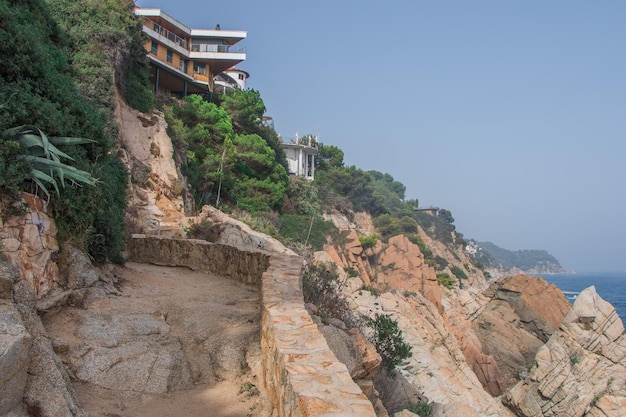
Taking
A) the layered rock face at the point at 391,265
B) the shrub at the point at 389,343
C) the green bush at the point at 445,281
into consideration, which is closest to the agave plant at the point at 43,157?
the shrub at the point at 389,343

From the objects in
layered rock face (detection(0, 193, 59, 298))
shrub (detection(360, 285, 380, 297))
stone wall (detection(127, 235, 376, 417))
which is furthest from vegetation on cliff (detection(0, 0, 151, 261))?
Answer: shrub (detection(360, 285, 380, 297))

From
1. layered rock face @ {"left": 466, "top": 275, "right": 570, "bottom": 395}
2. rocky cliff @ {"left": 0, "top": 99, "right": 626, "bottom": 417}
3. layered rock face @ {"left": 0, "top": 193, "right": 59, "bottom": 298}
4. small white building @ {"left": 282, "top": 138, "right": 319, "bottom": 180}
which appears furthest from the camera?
small white building @ {"left": 282, "top": 138, "right": 319, "bottom": 180}

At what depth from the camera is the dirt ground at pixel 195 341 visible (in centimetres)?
473

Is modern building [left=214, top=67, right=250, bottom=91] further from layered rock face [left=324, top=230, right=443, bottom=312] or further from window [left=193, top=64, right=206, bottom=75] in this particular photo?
layered rock face [left=324, top=230, right=443, bottom=312]

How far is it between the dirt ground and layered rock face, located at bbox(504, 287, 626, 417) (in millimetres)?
15579

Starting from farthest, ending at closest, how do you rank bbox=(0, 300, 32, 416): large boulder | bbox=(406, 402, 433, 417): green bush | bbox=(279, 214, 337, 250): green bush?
bbox=(279, 214, 337, 250): green bush < bbox=(406, 402, 433, 417): green bush < bbox=(0, 300, 32, 416): large boulder

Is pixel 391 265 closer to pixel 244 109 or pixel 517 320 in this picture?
pixel 517 320

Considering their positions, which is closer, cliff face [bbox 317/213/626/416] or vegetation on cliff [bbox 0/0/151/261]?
vegetation on cliff [bbox 0/0/151/261]

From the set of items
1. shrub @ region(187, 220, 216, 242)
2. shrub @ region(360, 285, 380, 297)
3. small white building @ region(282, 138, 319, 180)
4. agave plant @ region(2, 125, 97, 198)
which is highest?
small white building @ region(282, 138, 319, 180)

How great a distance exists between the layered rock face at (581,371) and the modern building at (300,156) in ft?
98.7

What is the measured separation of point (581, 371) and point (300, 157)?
34.3 m

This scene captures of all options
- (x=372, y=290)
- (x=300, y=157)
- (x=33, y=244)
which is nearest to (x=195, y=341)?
(x=33, y=244)

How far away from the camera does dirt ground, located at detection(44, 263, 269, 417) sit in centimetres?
473

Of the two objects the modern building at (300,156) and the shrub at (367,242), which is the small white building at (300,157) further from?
the shrub at (367,242)
